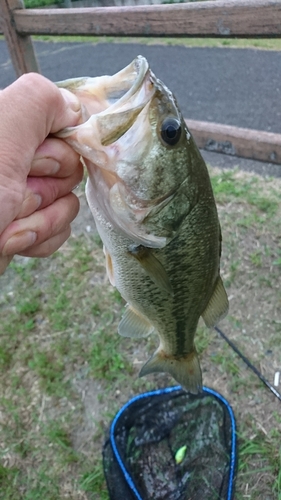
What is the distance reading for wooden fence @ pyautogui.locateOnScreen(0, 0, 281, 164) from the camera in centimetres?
206

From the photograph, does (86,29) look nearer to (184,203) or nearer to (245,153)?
(245,153)

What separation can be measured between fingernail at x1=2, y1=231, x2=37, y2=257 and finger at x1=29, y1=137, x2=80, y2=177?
15cm

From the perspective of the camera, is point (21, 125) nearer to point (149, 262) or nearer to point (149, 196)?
point (149, 196)

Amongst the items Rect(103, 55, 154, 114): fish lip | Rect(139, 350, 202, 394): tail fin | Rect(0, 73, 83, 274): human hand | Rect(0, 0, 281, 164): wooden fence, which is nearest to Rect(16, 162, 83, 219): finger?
Rect(0, 73, 83, 274): human hand

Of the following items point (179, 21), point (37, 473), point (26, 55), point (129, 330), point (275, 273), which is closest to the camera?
point (129, 330)

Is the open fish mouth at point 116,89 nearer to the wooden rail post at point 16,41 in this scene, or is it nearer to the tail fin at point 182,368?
the tail fin at point 182,368

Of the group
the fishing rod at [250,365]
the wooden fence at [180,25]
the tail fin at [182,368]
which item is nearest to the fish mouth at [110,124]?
the tail fin at [182,368]

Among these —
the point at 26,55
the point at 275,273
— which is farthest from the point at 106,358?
the point at 26,55

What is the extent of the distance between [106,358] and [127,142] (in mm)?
1782

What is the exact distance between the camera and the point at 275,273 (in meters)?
2.88

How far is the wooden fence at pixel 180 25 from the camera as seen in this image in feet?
6.77

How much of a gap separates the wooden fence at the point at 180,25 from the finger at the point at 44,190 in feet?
4.47

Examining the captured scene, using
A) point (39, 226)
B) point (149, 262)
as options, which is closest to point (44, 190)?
point (39, 226)

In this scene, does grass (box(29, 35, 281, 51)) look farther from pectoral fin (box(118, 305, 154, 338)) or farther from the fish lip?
the fish lip
